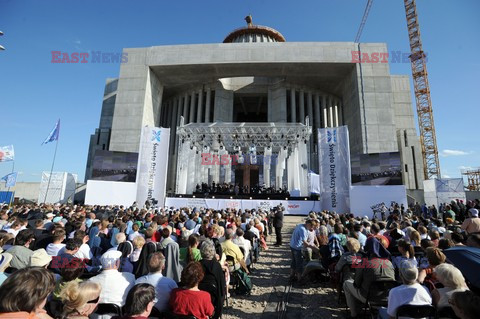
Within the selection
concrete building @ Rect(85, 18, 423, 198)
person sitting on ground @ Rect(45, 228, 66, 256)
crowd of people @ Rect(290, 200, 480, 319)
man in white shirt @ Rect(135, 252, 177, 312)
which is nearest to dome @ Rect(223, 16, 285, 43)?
concrete building @ Rect(85, 18, 423, 198)

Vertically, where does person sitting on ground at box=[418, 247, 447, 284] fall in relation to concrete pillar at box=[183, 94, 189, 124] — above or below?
below

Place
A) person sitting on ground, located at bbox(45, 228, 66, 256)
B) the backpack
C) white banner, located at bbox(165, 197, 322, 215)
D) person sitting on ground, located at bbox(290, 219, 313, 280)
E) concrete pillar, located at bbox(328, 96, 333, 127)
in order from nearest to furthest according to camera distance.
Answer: person sitting on ground, located at bbox(45, 228, 66, 256) → the backpack → person sitting on ground, located at bbox(290, 219, 313, 280) → white banner, located at bbox(165, 197, 322, 215) → concrete pillar, located at bbox(328, 96, 333, 127)

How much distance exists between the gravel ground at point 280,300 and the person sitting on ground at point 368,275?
516 millimetres

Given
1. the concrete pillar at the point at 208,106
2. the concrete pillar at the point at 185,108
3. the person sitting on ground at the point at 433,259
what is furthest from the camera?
the concrete pillar at the point at 185,108

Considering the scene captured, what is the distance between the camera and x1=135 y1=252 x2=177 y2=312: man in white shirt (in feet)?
8.81

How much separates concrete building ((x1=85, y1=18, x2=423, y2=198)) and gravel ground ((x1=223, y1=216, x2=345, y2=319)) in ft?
69.2

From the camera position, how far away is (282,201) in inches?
698

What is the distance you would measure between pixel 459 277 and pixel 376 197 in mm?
15657

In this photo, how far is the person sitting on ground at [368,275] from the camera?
10.9ft

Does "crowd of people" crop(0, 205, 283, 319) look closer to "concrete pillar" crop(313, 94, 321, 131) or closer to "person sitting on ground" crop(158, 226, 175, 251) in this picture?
"person sitting on ground" crop(158, 226, 175, 251)

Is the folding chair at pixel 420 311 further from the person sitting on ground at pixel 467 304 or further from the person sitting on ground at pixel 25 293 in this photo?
the person sitting on ground at pixel 25 293

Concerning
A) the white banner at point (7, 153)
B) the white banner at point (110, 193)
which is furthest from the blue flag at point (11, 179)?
the white banner at point (110, 193)

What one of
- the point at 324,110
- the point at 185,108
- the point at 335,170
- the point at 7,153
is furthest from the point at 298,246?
the point at 185,108

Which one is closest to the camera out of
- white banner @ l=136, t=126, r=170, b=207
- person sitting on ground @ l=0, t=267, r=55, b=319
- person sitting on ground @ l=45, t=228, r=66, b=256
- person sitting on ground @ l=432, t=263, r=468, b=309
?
person sitting on ground @ l=0, t=267, r=55, b=319
